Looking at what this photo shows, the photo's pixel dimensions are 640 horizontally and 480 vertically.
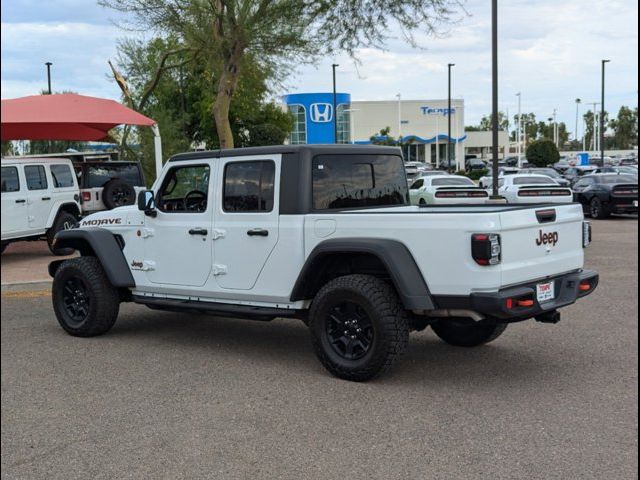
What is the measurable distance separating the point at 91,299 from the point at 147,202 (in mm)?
1245

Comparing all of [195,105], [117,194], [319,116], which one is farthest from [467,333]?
[319,116]

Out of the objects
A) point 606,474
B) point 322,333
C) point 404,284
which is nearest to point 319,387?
point 322,333

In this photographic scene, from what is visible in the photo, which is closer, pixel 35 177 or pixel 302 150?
pixel 302 150

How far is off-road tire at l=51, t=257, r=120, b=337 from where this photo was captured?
745cm

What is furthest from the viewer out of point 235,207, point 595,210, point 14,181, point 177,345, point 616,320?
point 595,210

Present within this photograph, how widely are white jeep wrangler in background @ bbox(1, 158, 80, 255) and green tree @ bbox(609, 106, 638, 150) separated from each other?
13693cm

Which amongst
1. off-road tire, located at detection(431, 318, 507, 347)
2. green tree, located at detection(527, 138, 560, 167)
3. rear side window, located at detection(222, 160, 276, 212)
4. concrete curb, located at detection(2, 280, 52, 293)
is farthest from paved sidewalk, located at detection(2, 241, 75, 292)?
green tree, located at detection(527, 138, 560, 167)

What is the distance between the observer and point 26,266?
13.5m

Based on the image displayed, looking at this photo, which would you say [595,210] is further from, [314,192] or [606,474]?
[606,474]

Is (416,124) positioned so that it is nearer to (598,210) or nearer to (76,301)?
(598,210)

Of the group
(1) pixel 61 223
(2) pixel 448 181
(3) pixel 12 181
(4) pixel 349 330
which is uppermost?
(3) pixel 12 181

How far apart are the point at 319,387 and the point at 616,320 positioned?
3.91 meters

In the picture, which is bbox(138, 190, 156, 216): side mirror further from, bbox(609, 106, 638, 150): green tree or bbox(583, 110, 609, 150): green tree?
bbox(583, 110, 609, 150): green tree

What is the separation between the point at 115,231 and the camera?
298 inches
